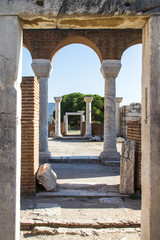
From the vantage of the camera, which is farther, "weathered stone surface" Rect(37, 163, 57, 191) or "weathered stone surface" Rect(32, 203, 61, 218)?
"weathered stone surface" Rect(37, 163, 57, 191)

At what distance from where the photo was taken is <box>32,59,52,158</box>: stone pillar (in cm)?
693

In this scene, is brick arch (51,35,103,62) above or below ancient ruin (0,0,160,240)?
above

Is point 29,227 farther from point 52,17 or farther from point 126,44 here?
point 126,44

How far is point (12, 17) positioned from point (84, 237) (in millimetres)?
2875

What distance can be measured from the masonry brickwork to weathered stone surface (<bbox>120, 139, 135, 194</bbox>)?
415 centimetres

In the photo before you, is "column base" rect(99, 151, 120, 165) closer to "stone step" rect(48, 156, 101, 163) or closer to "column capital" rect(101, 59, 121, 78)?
"stone step" rect(48, 156, 101, 163)

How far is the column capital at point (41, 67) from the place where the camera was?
696 centimetres

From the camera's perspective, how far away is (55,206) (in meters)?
3.37

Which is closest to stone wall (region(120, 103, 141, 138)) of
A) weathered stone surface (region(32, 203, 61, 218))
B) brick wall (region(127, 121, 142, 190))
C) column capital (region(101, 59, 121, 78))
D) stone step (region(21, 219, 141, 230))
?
column capital (region(101, 59, 121, 78))

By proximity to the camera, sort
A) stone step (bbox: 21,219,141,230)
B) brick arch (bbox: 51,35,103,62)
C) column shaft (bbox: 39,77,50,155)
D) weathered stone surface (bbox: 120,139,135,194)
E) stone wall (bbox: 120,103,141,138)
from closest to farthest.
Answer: stone step (bbox: 21,219,141,230) < weathered stone surface (bbox: 120,139,135,194) < column shaft (bbox: 39,77,50,155) < brick arch (bbox: 51,35,103,62) < stone wall (bbox: 120,103,141,138)

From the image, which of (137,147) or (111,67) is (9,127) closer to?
(137,147)

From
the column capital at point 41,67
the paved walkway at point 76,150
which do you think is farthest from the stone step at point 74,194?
the column capital at point 41,67

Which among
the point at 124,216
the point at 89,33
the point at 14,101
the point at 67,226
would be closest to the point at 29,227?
the point at 67,226

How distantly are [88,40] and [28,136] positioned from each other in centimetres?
501
